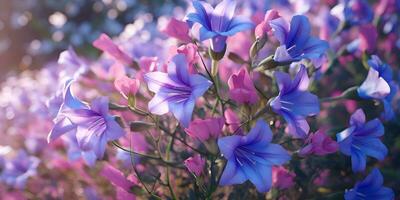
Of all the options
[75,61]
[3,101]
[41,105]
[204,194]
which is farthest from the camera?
[3,101]

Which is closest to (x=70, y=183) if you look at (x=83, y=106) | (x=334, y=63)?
(x=83, y=106)

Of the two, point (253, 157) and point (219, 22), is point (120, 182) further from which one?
point (219, 22)

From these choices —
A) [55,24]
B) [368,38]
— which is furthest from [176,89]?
[55,24]

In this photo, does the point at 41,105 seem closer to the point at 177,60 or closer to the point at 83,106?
the point at 83,106

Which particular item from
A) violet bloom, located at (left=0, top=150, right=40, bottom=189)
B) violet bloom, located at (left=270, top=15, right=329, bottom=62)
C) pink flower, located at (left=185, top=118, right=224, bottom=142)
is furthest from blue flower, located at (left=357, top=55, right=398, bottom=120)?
violet bloom, located at (left=0, top=150, right=40, bottom=189)

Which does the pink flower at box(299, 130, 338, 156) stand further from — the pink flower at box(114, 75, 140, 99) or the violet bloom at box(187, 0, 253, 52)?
the pink flower at box(114, 75, 140, 99)

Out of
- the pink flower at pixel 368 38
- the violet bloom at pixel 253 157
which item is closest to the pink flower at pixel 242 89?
the violet bloom at pixel 253 157
